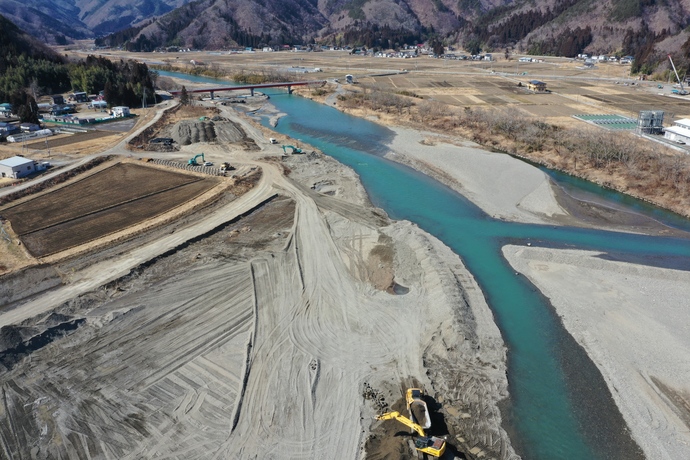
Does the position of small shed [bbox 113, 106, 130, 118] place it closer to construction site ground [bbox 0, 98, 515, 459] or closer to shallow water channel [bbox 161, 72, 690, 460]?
shallow water channel [bbox 161, 72, 690, 460]

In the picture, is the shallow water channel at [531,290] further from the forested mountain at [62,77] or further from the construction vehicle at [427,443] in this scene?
the forested mountain at [62,77]

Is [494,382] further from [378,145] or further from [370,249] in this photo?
[378,145]

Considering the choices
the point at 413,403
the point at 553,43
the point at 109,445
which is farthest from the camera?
the point at 553,43

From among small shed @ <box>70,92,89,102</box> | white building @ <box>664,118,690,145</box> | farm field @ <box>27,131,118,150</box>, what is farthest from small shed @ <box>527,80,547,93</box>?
small shed @ <box>70,92,89,102</box>

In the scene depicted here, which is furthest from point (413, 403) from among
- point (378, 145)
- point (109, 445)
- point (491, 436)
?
point (378, 145)

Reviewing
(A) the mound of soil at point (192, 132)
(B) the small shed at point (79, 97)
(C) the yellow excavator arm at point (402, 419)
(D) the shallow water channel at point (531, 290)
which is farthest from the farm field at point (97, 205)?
(B) the small shed at point (79, 97)

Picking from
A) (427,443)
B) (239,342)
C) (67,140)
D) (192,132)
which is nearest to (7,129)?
(67,140)
